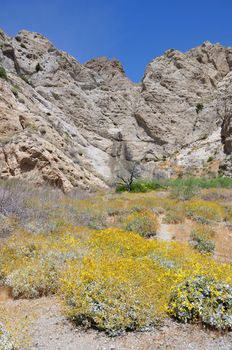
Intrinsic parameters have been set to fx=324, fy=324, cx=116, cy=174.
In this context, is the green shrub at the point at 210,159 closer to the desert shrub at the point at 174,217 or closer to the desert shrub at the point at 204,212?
the desert shrub at the point at 204,212

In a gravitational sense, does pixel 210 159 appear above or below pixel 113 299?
above

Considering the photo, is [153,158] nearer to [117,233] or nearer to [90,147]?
[90,147]

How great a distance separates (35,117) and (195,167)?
61.5 feet

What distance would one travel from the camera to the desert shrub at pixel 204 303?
167 inches

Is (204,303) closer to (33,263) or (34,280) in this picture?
(34,280)

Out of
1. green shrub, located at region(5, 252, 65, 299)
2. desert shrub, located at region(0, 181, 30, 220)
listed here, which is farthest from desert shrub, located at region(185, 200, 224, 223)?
green shrub, located at region(5, 252, 65, 299)

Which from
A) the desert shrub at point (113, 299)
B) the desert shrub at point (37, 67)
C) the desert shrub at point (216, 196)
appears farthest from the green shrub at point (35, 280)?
the desert shrub at point (37, 67)

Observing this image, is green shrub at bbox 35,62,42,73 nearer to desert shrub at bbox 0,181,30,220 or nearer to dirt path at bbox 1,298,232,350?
desert shrub at bbox 0,181,30,220

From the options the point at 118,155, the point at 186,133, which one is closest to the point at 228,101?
the point at 186,133

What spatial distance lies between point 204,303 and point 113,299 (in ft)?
4.05

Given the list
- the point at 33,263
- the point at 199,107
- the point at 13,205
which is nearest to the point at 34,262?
the point at 33,263

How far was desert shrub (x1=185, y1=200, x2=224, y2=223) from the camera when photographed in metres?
12.5

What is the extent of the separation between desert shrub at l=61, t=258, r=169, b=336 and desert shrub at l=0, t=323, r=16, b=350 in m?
0.98

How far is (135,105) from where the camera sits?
46375mm
